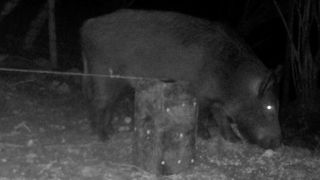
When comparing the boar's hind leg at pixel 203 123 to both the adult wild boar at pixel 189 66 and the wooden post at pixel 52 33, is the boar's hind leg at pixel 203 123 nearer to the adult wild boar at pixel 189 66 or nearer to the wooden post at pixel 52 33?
the adult wild boar at pixel 189 66

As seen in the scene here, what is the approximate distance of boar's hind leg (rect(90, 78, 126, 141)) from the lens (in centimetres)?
662

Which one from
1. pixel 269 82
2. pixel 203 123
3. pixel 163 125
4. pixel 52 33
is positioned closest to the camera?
pixel 163 125

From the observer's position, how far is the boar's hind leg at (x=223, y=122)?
21.1ft

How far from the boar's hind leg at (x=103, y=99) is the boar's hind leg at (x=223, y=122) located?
1.09m

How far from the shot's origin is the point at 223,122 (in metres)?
6.46

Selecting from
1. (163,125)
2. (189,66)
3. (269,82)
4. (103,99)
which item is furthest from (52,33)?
(163,125)

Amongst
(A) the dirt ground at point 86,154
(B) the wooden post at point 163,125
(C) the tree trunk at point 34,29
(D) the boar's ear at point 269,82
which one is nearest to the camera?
(B) the wooden post at point 163,125

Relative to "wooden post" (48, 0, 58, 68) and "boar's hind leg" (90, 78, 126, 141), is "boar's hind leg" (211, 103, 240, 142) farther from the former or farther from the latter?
"wooden post" (48, 0, 58, 68)

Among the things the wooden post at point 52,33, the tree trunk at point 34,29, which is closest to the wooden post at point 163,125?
the wooden post at point 52,33

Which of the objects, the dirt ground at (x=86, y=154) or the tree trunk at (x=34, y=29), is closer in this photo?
the dirt ground at (x=86, y=154)

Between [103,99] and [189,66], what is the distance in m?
1.06

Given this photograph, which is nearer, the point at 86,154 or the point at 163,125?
the point at 163,125

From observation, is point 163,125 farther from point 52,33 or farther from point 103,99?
point 52,33

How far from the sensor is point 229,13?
1092cm
